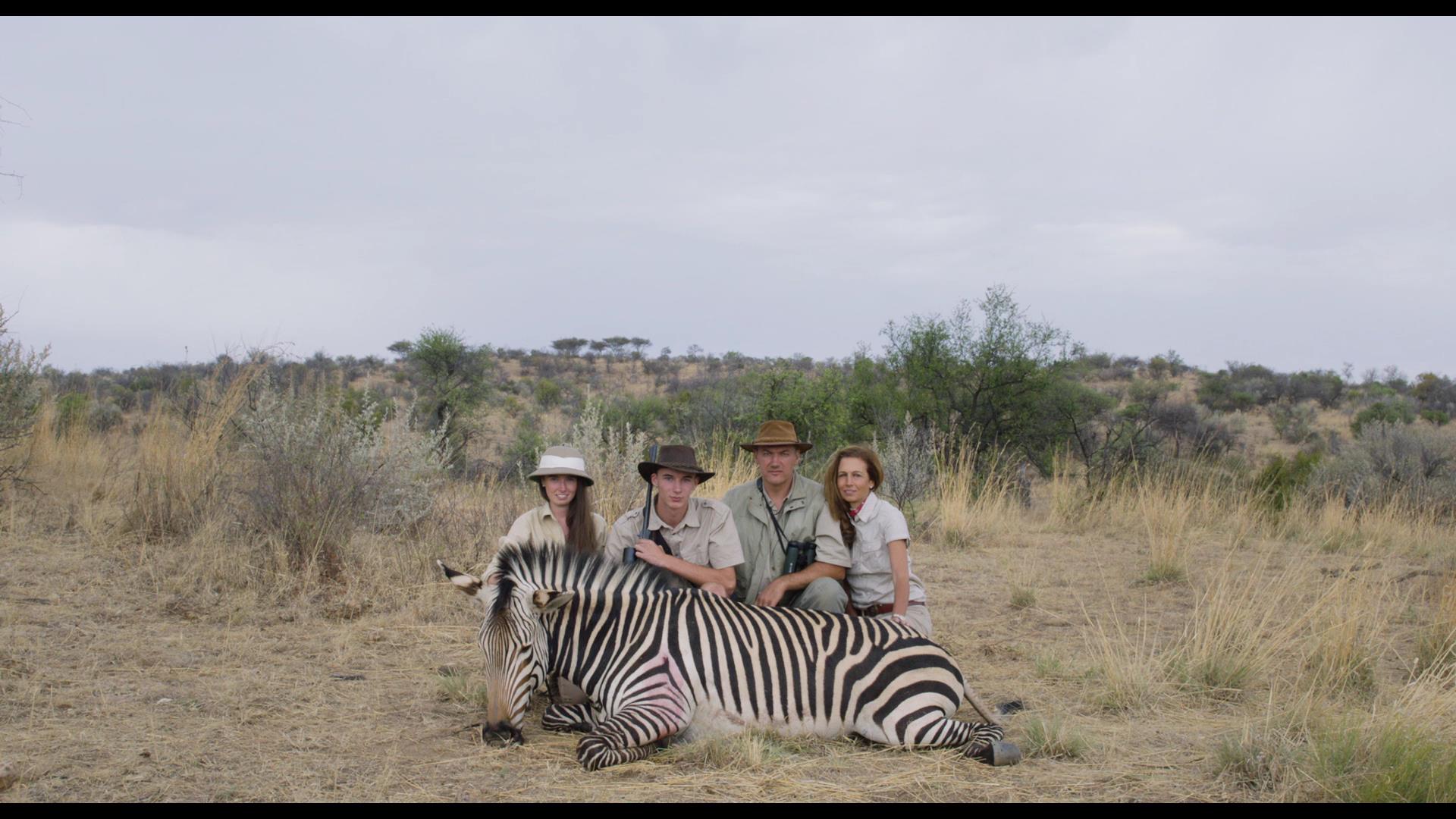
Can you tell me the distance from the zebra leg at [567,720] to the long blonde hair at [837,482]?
1897 mm

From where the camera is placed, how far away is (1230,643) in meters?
6.19

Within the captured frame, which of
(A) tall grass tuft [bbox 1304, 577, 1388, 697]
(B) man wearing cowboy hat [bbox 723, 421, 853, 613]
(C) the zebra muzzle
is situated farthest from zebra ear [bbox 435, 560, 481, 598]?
(A) tall grass tuft [bbox 1304, 577, 1388, 697]

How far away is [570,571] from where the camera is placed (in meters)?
4.91

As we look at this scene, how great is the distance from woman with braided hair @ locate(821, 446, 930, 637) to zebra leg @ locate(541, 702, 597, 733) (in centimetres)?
184

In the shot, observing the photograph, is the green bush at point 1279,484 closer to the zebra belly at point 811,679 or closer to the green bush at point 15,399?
the zebra belly at point 811,679

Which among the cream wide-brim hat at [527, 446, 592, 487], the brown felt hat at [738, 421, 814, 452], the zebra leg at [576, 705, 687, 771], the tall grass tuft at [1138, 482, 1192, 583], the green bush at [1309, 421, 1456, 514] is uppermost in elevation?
the brown felt hat at [738, 421, 814, 452]

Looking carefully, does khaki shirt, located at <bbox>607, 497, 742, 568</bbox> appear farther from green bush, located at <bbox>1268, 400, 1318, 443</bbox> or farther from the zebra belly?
green bush, located at <bbox>1268, 400, 1318, 443</bbox>

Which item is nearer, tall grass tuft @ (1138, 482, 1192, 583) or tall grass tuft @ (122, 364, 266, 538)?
tall grass tuft @ (122, 364, 266, 538)

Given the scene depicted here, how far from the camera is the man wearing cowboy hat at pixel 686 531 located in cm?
550

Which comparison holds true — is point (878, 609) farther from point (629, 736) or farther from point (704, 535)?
point (629, 736)

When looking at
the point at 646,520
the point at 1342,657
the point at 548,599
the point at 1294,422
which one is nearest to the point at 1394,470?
the point at 1342,657

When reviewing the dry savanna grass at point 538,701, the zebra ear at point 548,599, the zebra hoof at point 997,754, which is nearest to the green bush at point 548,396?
the dry savanna grass at point 538,701

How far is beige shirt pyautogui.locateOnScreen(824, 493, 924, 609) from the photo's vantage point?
18.9 feet
